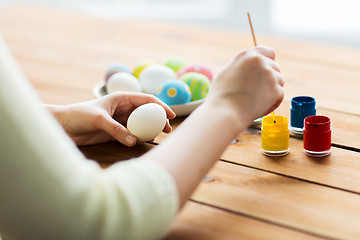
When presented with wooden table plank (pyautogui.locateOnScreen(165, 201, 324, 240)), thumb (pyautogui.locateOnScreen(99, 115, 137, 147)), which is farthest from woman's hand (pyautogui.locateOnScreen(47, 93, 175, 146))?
wooden table plank (pyautogui.locateOnScreen(165, 201, 324, 240))

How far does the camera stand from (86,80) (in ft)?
5.64

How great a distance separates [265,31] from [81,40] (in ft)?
7.02

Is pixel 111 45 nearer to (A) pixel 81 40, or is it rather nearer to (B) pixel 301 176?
(A) pixel 81 40

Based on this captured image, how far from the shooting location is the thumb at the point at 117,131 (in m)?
1.21

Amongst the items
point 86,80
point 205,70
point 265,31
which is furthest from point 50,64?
point 265,31

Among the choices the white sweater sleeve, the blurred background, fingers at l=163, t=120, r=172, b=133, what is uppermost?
the white sweater sleeve

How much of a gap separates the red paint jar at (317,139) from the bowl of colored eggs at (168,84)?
35 cm

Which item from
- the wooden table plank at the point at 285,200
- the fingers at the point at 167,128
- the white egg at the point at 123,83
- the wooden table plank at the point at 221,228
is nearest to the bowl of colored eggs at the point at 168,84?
the white egg at the point at 123,83

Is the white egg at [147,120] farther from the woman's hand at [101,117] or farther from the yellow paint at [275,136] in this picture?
the yellow paint at [275,136]

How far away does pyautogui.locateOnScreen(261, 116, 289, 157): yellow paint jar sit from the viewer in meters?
1.14

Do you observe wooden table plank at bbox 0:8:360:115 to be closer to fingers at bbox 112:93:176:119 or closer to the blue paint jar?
the blue paint jar

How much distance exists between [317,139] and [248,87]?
0.78 feet

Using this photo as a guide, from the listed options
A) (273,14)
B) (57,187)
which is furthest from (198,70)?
(273,14)

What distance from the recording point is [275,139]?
114cm
